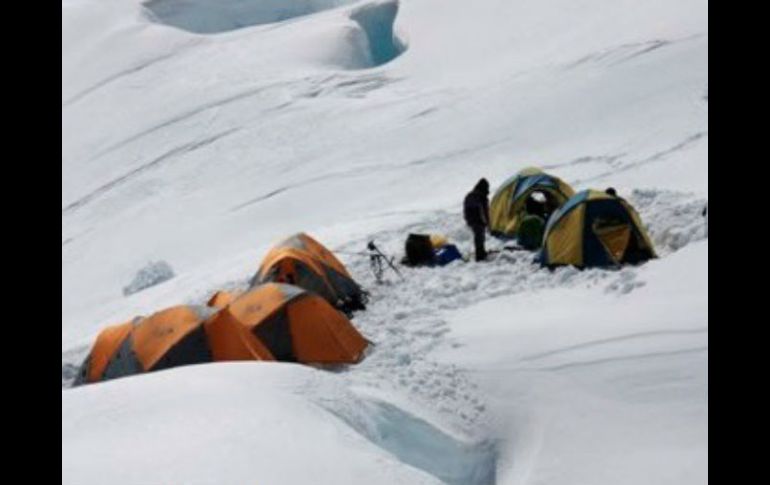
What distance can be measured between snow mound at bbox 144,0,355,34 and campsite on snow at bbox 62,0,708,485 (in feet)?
17.8

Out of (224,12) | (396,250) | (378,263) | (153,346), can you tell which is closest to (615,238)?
(378,263)

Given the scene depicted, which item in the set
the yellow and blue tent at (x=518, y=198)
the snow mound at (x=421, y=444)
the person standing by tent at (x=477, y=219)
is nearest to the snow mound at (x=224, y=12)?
the yellow and blue tent at (x=518, y=198)

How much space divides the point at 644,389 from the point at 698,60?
21217 millimetres

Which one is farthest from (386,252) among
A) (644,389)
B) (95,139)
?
(95,139)

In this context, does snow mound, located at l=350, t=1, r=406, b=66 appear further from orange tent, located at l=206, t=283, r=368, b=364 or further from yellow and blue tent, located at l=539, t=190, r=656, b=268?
orange tent, located at l=206, t=283, r=368, b=364

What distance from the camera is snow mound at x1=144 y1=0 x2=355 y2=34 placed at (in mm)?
49969

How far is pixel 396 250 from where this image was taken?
16.3 m

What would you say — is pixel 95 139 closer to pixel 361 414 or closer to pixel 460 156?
pixel 460 156

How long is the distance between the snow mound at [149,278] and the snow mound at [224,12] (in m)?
30.5

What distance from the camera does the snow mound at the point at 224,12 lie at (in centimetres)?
4997

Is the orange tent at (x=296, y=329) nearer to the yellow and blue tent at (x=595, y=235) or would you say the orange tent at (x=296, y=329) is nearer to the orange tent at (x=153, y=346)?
the orange tent at (x=153, y=346)

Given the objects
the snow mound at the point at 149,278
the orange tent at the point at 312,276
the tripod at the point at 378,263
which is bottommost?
the snow mound at the point at 149,278

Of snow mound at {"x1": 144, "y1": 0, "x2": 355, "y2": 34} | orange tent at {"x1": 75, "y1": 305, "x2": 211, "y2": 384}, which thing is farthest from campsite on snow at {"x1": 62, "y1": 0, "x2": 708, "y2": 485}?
snow mound at {"x1": 144, "y1": 0, "x2": 355, "y2": 34}
